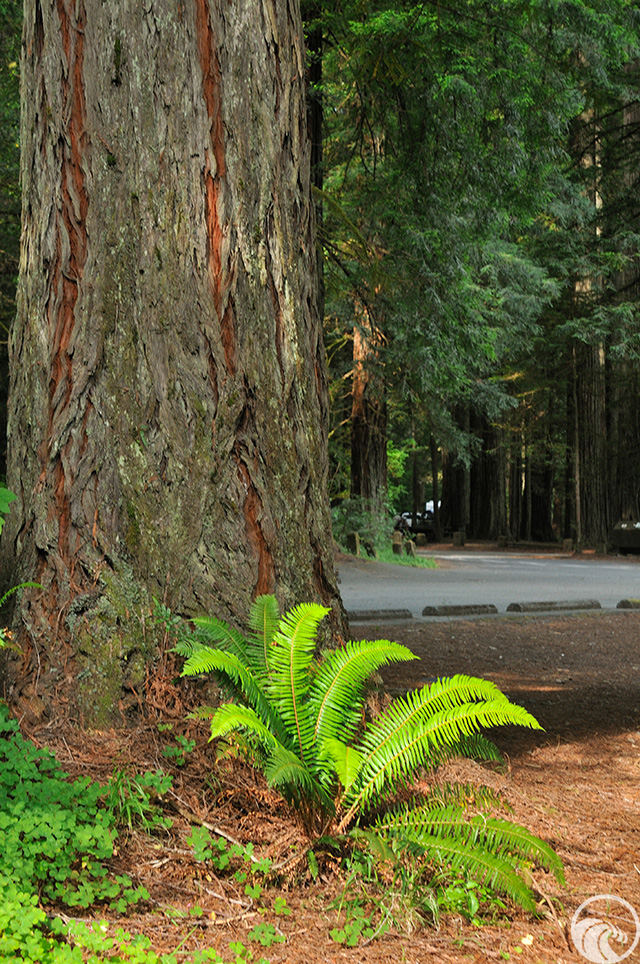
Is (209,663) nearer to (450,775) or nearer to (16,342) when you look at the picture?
(450,775)

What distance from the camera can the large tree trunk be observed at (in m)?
3.86

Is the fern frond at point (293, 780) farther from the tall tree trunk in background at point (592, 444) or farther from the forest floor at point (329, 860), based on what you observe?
the tall tree trunk in background at point (592, 444)

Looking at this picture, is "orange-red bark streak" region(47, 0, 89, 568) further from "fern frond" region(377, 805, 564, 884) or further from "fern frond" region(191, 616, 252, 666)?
"fern frond" region(377, 805, 564, 884)

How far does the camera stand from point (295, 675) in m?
3.53

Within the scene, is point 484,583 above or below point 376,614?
below

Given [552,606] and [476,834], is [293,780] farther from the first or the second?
[552,606]

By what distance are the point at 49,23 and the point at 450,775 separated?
4.02 m

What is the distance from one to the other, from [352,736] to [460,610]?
8.35 m

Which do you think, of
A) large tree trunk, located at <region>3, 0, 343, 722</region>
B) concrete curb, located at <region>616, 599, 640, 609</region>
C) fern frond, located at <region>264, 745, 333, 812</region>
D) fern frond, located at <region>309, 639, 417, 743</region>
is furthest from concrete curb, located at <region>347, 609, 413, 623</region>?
fern frond, located at <region>264, 745, 333, 812</region>

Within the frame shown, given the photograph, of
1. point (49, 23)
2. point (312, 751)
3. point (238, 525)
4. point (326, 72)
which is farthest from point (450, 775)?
point (326, 72)

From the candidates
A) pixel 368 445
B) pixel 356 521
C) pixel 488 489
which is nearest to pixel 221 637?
pixel 356 521

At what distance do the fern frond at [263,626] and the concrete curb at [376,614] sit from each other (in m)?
6.63

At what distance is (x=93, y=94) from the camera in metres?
4.04

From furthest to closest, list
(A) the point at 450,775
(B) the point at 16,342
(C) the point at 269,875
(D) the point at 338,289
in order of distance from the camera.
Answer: (D) the point at 338,289 < (B) the point at 16,342 < (A) the point at 450,775 < (C) the point at 269,875
